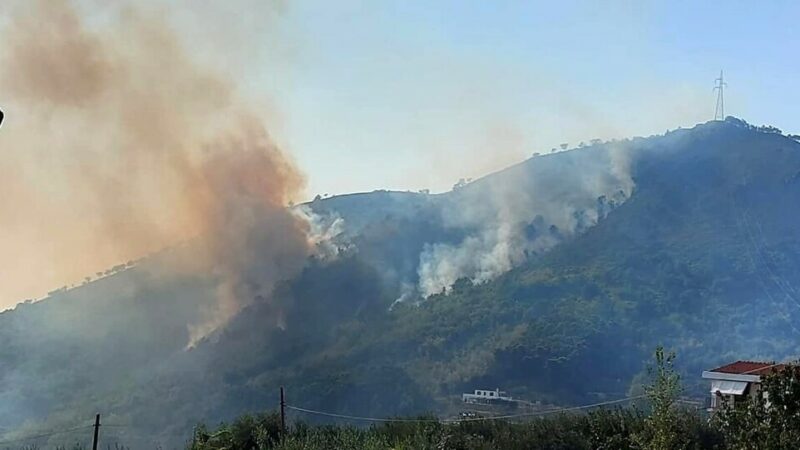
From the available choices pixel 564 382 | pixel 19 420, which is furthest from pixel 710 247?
pixel 19 420

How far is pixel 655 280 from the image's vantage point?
353 feet

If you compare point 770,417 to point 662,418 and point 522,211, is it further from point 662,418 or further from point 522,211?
point 522,211

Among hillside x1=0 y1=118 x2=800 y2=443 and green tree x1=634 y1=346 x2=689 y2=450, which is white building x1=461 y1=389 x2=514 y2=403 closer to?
hillside x1=0 y1=118 x2=800 y2=443

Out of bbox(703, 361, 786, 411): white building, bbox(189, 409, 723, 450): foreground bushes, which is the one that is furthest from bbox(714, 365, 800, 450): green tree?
bbox(703, 361, 786, 411): white building

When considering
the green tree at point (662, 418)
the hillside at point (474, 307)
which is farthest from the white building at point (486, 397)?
the green tree at point (662, 418)

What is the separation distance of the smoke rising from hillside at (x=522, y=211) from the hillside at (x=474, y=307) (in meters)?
0.35

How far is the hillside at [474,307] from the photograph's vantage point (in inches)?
3438

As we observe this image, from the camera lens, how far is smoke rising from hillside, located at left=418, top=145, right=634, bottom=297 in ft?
395

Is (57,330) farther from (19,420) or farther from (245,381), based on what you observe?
(245,381)

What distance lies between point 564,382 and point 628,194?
53.7m

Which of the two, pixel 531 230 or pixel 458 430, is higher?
pixel 531 230

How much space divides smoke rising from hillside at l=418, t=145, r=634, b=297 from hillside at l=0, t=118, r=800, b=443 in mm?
348

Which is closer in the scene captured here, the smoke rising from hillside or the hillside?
the hillside

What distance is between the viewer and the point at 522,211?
12875 centimetres
